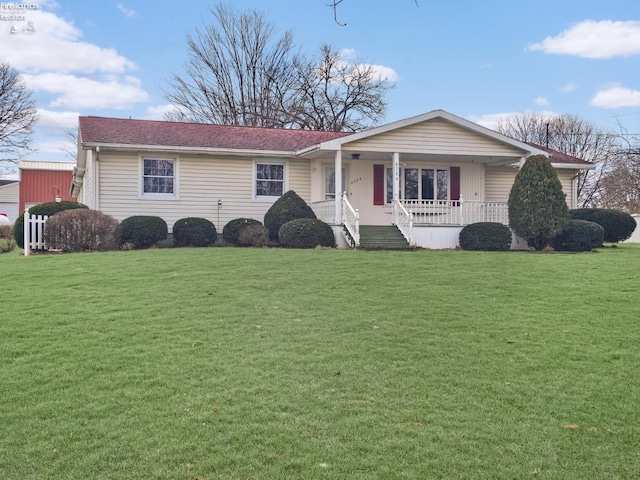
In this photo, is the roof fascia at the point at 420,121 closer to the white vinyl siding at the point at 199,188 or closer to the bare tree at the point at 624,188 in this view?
the white vinyl siding at the point at 199,188

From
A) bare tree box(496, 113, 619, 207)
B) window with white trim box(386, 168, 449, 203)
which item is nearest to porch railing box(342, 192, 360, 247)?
window with white trim box(386, 168, 449, 203)

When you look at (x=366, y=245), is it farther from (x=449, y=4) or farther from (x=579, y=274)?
(x=449, y=4)

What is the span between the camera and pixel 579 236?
1628 cm

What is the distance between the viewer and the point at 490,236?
16.5 meters

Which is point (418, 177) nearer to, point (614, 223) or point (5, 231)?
point (614, 223)

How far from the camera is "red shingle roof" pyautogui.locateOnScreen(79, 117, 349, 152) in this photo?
17891 mm

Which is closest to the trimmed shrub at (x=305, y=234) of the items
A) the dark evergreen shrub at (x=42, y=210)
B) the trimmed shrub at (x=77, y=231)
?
the trimmed shrub at (x=77, y=231)

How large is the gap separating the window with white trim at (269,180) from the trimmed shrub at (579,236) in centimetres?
893

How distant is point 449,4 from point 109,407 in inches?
185

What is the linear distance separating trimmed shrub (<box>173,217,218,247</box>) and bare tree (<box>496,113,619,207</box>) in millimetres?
34292

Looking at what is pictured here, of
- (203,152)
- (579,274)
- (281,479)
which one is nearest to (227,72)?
(203,152)

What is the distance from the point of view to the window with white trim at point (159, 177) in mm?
18234

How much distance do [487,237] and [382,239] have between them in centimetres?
300

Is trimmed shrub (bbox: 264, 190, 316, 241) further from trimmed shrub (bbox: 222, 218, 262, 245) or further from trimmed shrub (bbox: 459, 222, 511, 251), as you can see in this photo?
trimmed shrub (bbox: 459, 222, 511, 251)
